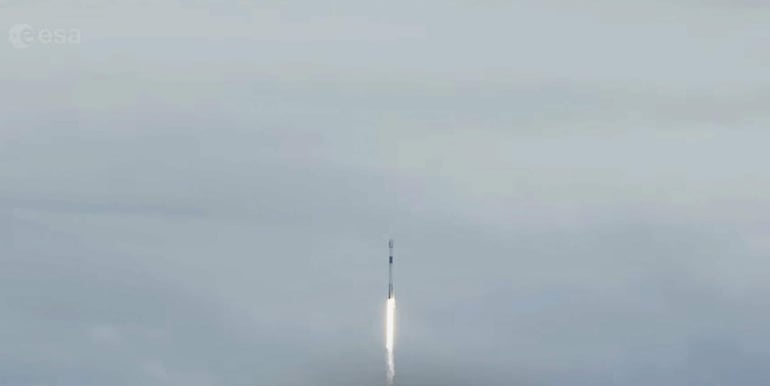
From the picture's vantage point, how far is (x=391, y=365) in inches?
7869

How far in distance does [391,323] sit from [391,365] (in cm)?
2473

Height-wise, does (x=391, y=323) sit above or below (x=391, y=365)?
above

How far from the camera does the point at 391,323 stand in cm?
18975
